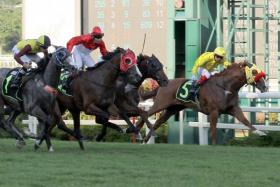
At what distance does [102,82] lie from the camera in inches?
476

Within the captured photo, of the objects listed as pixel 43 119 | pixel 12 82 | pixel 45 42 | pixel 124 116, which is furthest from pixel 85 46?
pixel 43 119

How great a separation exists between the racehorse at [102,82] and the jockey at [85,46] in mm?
689

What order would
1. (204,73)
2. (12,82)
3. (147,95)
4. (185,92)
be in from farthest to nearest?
1. (147,95)
2. (185,92)
3. (204,73)
4. (12,82)

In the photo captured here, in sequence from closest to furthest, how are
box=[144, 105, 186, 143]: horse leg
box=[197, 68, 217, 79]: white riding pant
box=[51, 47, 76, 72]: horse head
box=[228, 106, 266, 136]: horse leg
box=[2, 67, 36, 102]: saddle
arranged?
box=[51, 47, 76, 72]: horse head < box=[2, 67, 36, 102]: saddle < box=[228, 106, 266, 136]: horse leg < box=[197, 68, 217, 79]: white riding pant < box=[144, 105, 186, 143]: horse leg

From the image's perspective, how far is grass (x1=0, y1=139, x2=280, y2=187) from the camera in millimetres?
8000

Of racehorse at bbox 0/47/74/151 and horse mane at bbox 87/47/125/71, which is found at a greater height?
horse mane at bbox 87/47/125/71

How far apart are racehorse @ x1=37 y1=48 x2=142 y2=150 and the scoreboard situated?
2432 cm

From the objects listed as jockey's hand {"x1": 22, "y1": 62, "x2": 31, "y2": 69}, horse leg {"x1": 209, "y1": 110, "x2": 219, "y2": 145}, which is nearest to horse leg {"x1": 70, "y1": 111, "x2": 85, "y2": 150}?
jockey's hand {"x1": 22, "y1": 62, "x2": 31, "y2": 69}

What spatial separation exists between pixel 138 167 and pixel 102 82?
3056mm

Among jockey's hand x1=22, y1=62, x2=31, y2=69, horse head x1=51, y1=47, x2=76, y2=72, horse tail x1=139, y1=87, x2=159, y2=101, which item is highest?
horse head x1=51, y1=47, x2=76, y2=72

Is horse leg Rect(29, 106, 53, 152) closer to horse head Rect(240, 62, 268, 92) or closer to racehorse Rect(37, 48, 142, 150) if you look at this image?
racehorse Rect(37, 48, 142, 150)

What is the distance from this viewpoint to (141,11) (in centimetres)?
3838

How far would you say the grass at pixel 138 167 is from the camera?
800cm

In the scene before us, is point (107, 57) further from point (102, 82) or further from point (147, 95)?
point (147, 95)
